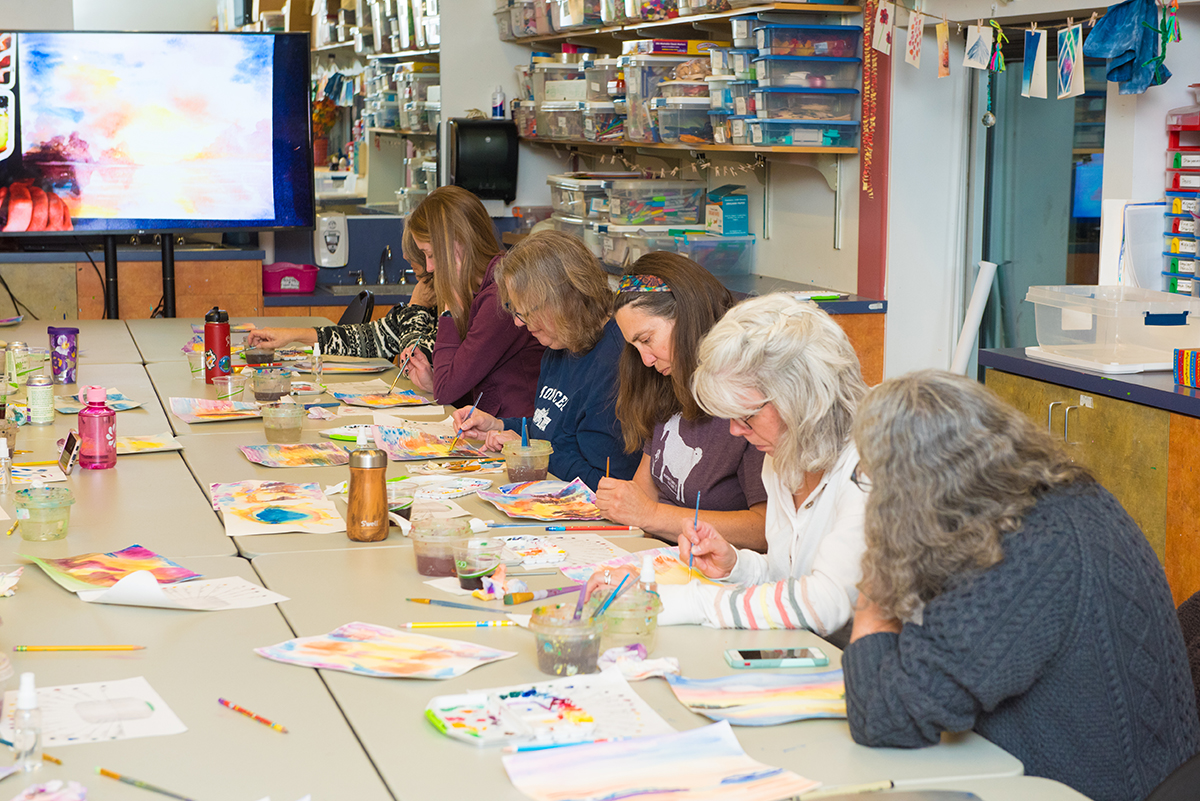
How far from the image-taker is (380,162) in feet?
23.2

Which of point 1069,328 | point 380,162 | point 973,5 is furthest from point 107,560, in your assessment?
point 380,162

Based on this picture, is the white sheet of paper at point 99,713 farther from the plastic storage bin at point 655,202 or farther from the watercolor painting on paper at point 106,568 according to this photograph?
the plastic storage bin at point 655,202

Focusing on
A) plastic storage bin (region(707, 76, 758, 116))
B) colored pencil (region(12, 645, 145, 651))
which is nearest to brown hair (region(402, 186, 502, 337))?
plastic storage bin (region(707, 76, 758, 116))

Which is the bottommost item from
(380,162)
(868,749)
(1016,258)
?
(868,749)

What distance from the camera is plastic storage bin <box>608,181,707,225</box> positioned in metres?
5.28

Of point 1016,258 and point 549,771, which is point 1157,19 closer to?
point 1016,258

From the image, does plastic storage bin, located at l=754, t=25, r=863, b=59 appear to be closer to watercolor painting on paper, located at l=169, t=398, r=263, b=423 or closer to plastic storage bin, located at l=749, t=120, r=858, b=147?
plastic storage bin, located at l=749, t=120, r=858, b=147

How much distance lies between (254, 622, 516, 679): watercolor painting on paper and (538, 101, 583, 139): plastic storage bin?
4.27 metres

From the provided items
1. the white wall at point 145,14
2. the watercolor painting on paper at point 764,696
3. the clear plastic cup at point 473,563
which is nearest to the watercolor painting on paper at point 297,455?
the clear plastic cup at point 473,563

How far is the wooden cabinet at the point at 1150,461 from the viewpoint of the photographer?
289 centimetres

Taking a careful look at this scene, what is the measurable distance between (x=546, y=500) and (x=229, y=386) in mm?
1545

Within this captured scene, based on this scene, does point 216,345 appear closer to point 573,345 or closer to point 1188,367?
point 573,345

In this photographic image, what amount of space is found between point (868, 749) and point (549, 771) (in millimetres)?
376

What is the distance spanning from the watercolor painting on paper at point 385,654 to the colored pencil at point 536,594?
0.18 metres
